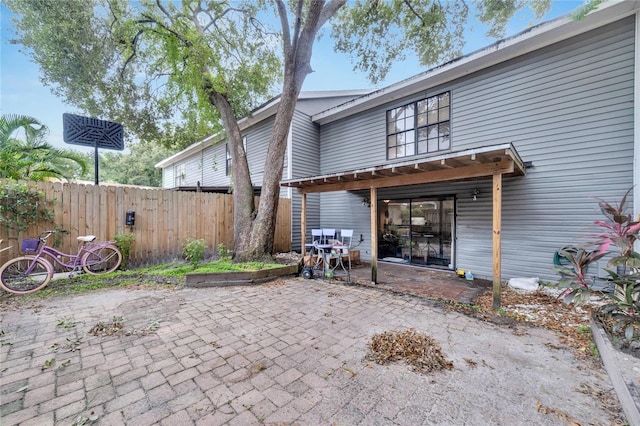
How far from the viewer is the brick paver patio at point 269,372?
1.78 m

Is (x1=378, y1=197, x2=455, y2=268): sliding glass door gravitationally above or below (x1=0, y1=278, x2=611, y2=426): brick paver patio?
above

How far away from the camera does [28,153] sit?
5.69m

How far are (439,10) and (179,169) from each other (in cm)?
1513

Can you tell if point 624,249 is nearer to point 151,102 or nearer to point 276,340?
point 276,340

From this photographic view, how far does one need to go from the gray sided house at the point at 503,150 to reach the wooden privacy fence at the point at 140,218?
2651mm

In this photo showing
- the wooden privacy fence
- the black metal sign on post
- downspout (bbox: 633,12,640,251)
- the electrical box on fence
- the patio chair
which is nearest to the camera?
downspout (bbox: 633,12,640,251)

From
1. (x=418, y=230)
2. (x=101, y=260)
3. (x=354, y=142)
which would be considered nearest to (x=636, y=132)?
(x=418, y=230)

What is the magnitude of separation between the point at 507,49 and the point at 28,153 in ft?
35.5

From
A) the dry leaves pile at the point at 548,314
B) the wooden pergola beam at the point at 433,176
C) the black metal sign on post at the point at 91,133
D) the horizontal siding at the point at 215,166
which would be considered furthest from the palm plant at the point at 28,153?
the dry leaves pile at the point at 548,314

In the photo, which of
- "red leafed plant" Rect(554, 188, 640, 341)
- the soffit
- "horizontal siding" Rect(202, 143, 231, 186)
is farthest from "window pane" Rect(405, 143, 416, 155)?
→ "horizontal siding" Rect(202, 143, 231, 186)

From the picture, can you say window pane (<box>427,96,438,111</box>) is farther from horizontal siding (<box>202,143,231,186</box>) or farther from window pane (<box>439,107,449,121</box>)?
horizontal siding (<box>202,143,231,186</box>)

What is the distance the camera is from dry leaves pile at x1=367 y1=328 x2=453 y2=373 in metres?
2.40

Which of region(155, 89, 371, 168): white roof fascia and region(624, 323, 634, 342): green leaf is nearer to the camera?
region(624, 323, 634, 342): green leaf

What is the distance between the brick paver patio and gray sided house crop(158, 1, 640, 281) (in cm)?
183
